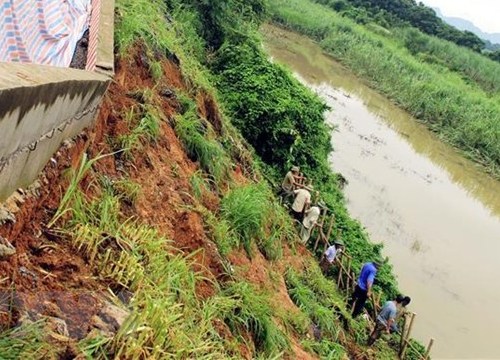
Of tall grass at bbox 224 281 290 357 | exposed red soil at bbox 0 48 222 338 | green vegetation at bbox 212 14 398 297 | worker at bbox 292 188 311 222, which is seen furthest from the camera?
green vegetation at bbox 212 14 398 297

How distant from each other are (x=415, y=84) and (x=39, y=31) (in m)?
29.8

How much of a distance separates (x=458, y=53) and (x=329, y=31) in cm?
1094

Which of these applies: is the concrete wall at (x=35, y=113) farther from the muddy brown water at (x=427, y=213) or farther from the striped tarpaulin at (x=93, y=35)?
the muddy brown water at (x=427, y=213)

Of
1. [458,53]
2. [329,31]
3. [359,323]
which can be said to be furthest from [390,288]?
[458,53]

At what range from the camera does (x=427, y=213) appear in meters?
17.4

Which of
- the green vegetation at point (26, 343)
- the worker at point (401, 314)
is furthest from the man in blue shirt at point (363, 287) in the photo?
the green vegetation at point (26, 343)

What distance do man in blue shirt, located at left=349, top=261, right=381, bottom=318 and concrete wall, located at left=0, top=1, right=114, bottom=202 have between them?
6.05 metres

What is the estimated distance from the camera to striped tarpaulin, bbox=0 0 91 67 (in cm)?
353

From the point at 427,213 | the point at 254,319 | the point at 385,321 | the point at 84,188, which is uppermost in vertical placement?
the point at 84,188

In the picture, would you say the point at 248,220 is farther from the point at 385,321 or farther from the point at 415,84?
the point at 415,84

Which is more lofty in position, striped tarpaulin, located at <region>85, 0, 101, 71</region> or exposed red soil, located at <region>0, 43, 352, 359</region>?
striped tarpaulin, located at <region>85, 0, 101, 71</region>

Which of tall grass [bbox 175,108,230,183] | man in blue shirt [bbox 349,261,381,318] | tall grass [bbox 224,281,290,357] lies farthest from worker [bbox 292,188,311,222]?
tall grass [bbox 224,281,290,357]

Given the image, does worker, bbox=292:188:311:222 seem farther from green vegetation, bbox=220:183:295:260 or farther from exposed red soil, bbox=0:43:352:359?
green vegetation, bbox=220:183:295:260

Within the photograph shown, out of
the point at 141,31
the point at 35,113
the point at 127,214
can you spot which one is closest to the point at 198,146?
the point at 141,31
